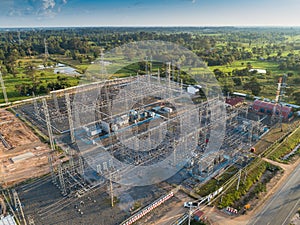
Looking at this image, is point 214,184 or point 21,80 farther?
point 21,80

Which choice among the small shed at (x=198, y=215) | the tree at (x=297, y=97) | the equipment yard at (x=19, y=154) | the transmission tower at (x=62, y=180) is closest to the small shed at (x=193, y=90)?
the tree at (x=297, y=97)

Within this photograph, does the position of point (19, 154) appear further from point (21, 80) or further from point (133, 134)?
point (21, 80)

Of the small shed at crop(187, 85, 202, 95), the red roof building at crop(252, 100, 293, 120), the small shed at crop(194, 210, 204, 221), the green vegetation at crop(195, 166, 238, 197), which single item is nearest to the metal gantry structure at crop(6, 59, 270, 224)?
the green vegetation at crop(195, 166, 238, 197)

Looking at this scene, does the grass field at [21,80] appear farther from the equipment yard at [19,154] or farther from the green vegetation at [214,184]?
the green vegetation at [214,184]

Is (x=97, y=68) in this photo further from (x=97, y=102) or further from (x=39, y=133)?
(x=39, y=133)

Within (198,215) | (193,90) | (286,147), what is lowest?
(198,215)

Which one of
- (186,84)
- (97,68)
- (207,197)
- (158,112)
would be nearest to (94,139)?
(158,112)

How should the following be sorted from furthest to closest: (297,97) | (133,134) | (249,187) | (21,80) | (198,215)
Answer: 1. (21,80)
2. (297,97)
3. (133,134)
4. (249,187)
5. (198,215)

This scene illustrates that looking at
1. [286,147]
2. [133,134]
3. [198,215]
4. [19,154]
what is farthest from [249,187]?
[19,154]

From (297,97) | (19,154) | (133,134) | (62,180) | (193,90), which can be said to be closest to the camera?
(62,180)
